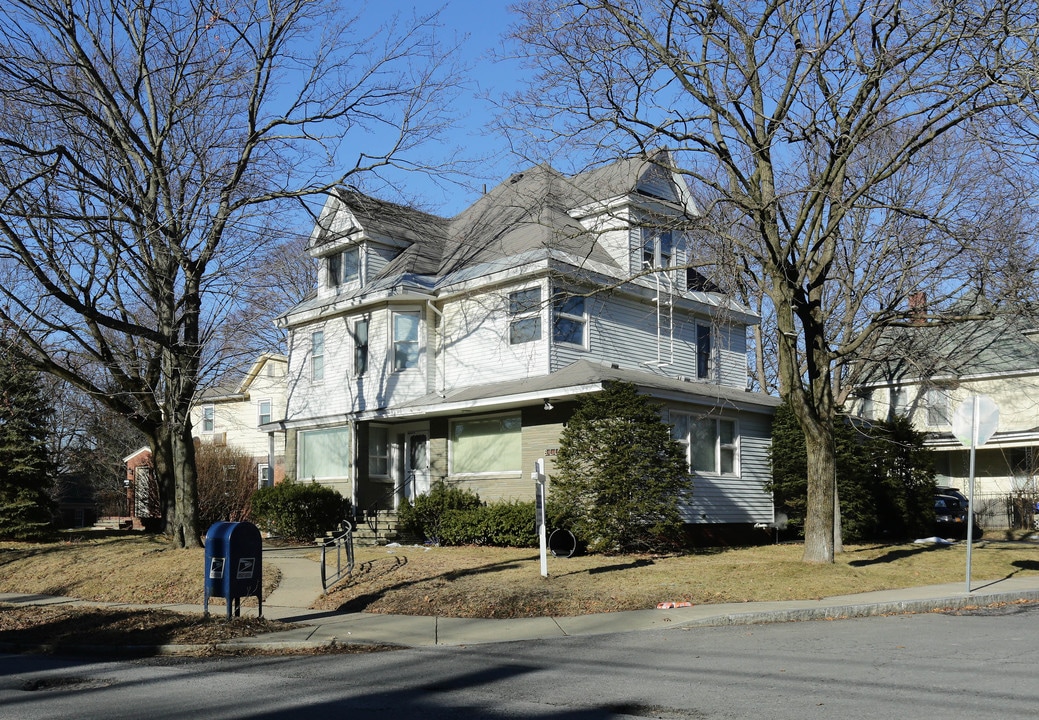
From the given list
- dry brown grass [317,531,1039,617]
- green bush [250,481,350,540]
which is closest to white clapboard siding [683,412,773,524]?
dry brown grass [317,531,1039,617]

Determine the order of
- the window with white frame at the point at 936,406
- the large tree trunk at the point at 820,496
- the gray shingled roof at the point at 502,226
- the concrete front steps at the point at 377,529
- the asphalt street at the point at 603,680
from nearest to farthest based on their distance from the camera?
the asphalt street at the point at 603,680 → the large tree trunk at the point at 820,496 → the concrete front steps at the point at 377,529 → the gray shingled roof at the point at 502,226 → the window with white frame at the point at 936,406

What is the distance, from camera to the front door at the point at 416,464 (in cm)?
2452

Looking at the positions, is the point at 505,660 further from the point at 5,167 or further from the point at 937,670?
the point at 5,167

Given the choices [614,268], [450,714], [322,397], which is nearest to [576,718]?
[450,714]

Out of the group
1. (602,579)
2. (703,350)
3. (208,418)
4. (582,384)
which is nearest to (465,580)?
(602,579)

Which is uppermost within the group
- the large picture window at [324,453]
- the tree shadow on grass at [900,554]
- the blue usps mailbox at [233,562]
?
the large picture window at [324,453]

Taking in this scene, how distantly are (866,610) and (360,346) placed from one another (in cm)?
1632

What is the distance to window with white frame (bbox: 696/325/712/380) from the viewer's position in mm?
26219

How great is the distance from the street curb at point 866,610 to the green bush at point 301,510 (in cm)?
1390

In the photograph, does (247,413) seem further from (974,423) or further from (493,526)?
(974,423)

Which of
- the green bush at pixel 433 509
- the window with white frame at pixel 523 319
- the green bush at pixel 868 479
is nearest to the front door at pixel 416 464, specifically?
the green bush at pixel 433 509

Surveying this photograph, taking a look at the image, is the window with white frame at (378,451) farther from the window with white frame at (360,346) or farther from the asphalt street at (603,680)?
the asphalt street at (603,680)

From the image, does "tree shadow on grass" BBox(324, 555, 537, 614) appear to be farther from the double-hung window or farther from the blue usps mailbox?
the double-hung window

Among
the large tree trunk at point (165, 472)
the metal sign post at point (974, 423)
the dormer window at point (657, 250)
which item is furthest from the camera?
the dormer window at point (657, 250)
